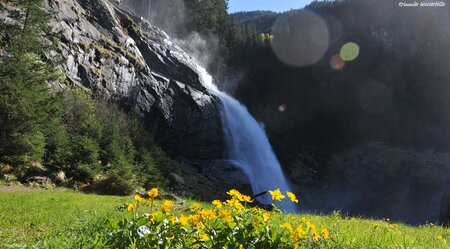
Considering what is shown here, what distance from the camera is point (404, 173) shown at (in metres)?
48.3

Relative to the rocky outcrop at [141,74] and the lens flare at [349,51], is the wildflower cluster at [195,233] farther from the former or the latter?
the lens flare at [349,51]

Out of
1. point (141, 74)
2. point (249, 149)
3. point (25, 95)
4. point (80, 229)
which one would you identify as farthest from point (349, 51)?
point (80, 229)

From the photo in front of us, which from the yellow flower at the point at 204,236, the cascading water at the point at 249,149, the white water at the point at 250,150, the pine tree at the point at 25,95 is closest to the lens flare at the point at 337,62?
the cascading water at the point at 249,149

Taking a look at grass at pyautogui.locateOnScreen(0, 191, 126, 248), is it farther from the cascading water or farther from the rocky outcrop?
the cascading water

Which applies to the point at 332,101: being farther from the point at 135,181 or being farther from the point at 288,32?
the point at 135,181

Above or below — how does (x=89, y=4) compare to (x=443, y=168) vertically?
above

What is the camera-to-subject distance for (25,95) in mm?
18391

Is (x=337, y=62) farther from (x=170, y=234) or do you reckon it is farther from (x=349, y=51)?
(x=170, y=234)

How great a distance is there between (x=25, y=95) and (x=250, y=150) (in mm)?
23559

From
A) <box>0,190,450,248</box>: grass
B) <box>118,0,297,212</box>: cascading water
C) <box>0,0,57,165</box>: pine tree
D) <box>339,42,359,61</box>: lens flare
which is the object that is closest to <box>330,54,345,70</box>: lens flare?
<box>339,42,359,61</box>: lens flare

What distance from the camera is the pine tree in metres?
18.0

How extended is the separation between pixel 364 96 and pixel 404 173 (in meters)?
17.7

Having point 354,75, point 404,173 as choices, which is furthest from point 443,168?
point 354,75

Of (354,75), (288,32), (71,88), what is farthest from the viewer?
(288,32)
